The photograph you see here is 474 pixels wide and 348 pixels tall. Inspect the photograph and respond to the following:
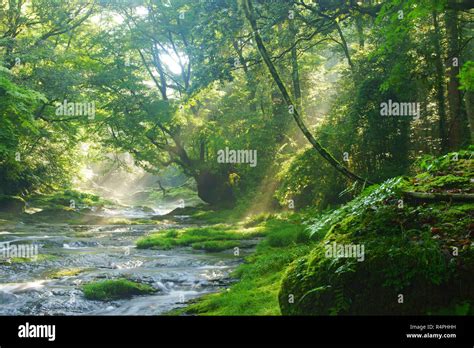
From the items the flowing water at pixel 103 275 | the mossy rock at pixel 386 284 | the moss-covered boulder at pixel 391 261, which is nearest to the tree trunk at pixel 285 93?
the moss-covered boulder at pixel 391 261

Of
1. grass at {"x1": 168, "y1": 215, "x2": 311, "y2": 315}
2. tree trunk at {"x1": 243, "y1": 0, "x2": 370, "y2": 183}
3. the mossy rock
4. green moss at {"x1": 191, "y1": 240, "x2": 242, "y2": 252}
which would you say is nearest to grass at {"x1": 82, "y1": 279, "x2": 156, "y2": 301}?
grass at {"x1": 168, "y1": 215, "x2": 311, "y2": 315}

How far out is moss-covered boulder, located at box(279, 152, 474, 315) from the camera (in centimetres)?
502

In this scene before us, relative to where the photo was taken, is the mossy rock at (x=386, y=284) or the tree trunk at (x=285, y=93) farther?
the tree trunk at (x=285, y=93)

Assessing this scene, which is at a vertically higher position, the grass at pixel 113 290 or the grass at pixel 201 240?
the grass at pixel 113 290

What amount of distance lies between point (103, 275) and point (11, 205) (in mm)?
24193

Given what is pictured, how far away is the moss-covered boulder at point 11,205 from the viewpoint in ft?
107

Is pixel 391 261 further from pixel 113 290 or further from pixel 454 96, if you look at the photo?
pixel 454 96

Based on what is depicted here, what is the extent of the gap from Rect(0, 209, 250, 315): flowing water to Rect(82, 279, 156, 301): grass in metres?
0.20

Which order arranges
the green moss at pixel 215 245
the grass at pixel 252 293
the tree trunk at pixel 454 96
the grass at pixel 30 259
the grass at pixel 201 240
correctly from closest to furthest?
the grass at pixel 252 293
the tree trunk at pixel 454 96
the grass at pixel 30 259
the green moss at pixel 215 245
the grass at pixel 201 240

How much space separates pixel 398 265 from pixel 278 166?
838 inches

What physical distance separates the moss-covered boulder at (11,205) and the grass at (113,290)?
82.5 ft

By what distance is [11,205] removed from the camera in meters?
33.2

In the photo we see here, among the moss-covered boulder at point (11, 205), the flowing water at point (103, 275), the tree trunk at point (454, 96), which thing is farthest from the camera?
the moss-covered boulder at point (11, 205)

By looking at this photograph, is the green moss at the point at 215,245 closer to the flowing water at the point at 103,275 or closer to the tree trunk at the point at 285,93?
the flowing water at the point at 103,275
